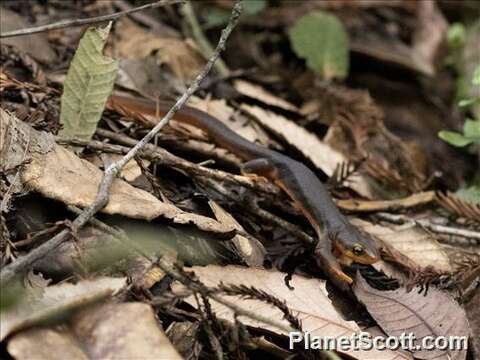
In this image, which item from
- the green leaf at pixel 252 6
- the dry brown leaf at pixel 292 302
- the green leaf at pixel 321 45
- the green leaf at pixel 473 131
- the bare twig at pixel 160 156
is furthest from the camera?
the green leaf at pixel 321 45

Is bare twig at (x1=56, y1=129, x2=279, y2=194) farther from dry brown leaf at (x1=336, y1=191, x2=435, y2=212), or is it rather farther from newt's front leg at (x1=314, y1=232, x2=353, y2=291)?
dry brown leaf at (x1=336, y1=191, x2=435, y2=212)

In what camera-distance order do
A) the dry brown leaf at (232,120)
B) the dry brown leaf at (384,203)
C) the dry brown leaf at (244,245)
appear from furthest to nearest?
the dry brown leaf at (232,120) → the dry brown leaf at (384,203) → the dry brown leaf at (244,245)

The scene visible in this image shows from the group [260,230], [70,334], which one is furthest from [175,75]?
[70,334]

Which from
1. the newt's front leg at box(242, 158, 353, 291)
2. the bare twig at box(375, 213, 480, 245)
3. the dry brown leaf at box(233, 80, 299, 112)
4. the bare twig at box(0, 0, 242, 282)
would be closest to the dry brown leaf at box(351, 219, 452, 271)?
the bare twig at box(375, 213, 480, 245)

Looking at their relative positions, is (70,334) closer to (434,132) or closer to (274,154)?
(274,154)

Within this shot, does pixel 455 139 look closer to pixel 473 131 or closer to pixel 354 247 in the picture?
pixel 473 131

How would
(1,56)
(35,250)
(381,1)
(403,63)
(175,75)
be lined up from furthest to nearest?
1. (381,1)
2. (403,63)
3. (175,75)
4. (1,56)
5. (35,250)

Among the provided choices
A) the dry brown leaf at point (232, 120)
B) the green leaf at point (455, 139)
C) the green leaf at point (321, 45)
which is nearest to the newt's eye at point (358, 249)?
the green leaf at point (455, 139)

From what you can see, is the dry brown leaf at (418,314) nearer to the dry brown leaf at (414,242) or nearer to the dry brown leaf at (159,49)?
the dry brown leaf at (414,242)
